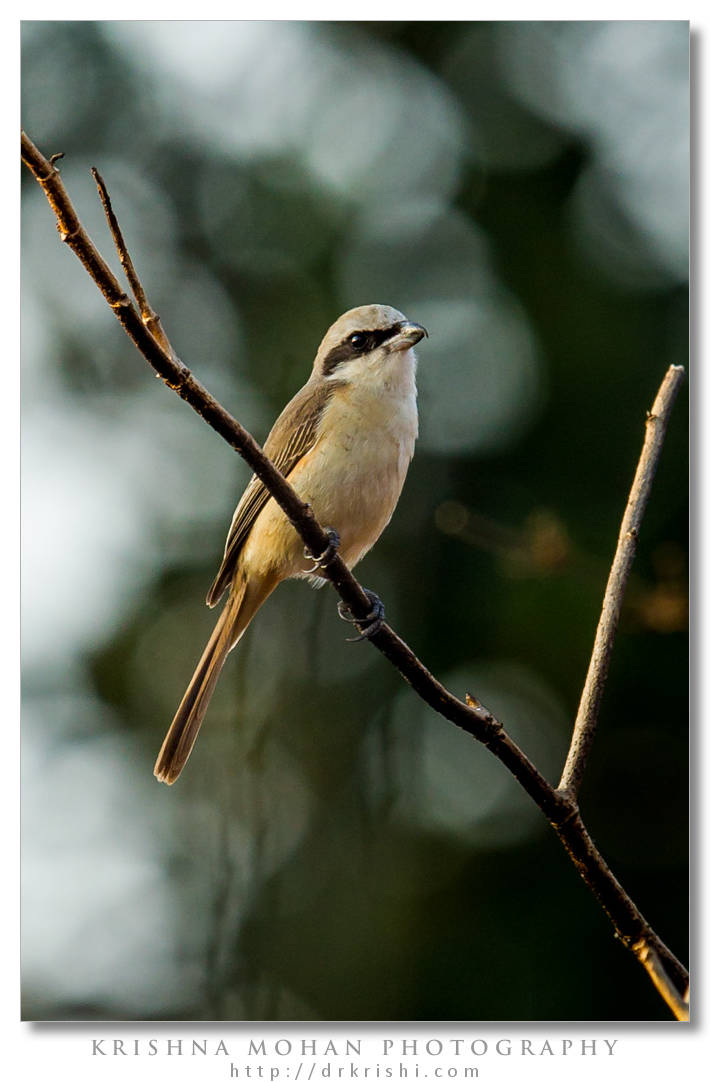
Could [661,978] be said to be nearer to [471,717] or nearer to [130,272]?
[471,717]

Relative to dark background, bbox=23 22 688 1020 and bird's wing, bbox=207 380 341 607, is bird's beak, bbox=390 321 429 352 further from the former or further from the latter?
dark background, bbox=23 22 688 1020

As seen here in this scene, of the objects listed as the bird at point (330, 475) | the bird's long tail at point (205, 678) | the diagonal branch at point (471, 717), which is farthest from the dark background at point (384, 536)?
the diagonal branch at point (471, 717)

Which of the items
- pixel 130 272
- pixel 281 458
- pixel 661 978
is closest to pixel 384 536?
pixel 281 458

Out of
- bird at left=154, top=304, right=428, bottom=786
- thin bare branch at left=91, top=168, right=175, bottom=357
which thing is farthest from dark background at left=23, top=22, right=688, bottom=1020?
thin bare branch at left=91, top=168, right=175, bottom=357

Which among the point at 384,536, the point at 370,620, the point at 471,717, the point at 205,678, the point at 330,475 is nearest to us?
the point at 471,717

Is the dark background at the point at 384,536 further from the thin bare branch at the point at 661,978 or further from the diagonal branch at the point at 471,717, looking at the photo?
the thin bare branch at the point at 661,978

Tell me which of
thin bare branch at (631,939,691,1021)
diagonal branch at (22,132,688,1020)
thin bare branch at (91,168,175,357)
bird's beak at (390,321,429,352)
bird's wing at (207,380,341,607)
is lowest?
thin bare branch at (631,939,691,1021)

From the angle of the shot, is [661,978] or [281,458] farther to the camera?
[281,458]
